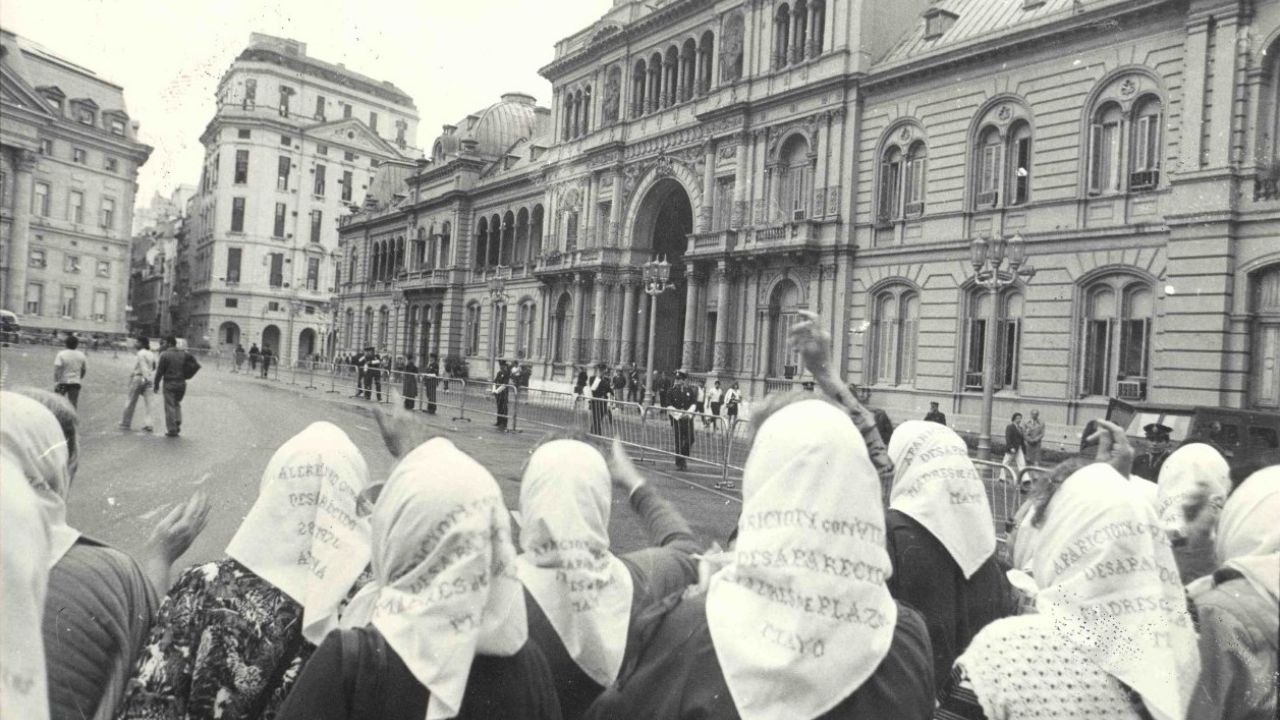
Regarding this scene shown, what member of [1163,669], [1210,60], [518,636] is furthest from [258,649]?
[1210,60]

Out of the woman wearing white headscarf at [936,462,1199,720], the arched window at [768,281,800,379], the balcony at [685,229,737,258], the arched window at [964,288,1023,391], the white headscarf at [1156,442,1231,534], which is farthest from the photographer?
the balcony at [685,229,737,258]

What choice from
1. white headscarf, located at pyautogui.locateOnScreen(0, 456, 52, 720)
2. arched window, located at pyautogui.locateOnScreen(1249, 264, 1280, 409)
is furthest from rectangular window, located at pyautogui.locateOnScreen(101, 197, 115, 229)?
arched window, located at pyautogui.locateOnScreen(1249, 264, 1280, 409)

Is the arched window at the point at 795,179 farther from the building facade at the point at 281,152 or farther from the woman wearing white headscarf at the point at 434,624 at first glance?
the woman wearing white headscarf at the point at 434,624

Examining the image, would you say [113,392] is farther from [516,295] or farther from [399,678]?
[516,295]

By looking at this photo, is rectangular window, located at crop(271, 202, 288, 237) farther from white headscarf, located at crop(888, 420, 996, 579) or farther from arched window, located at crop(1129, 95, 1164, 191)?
arched window, located at crop(1129, 95, 1164, 191)

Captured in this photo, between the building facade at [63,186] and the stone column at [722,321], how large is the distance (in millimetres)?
20591

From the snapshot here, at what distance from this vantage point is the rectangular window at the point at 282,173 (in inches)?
327

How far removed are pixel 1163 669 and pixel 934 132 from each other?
81.0 ft

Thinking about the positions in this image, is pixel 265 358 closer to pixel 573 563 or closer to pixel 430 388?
pixel 430 388

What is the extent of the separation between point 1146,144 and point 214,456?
2061 centimetres

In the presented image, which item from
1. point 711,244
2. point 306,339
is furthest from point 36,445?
point 306,339

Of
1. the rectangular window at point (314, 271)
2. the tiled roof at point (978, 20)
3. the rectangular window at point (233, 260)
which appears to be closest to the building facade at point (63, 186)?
the rectangular window at point (233, 260)

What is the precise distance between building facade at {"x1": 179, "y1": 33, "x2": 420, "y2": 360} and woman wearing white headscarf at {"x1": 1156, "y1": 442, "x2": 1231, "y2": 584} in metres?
→ 6.54

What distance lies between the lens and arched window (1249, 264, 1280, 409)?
59.4 ft
